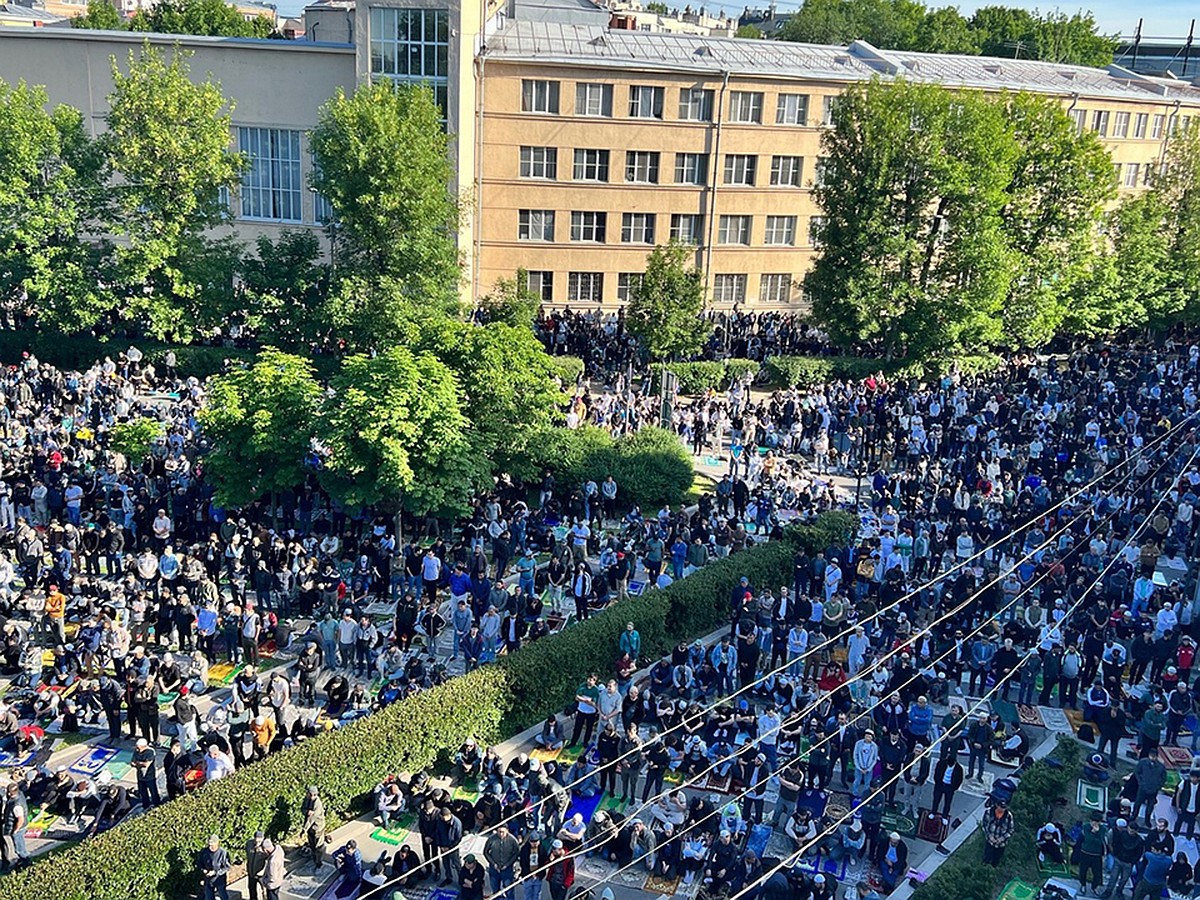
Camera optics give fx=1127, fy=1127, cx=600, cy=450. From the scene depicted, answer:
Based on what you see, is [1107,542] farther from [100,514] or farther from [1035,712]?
[100,514]

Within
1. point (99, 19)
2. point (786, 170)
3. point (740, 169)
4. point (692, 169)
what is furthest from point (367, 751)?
point (99, 19)

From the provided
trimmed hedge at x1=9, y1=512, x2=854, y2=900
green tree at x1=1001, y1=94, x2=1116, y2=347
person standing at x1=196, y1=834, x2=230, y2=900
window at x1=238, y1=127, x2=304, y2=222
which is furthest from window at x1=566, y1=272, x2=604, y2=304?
person standing at x1=196, y1=834, x2=230, y2=900

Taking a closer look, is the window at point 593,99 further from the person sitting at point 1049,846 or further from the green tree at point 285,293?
the person sitting at point 1049,846

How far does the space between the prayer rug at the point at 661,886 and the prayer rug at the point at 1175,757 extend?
922 centimetres

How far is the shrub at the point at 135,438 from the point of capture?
28.4 m

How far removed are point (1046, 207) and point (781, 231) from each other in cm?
1308

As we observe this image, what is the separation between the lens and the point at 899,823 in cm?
1803

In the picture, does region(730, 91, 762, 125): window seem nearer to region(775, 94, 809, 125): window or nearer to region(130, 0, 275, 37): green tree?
region(775, 94, 809, 125): window

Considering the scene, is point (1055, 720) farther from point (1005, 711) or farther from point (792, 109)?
point (792, 109)

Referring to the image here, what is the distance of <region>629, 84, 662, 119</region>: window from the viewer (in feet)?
163

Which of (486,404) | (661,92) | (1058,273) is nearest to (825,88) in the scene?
(661,92)

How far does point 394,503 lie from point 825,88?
35.1m

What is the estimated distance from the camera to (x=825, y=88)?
5275 centimetres

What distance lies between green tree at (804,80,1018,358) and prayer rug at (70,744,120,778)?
102 feet
